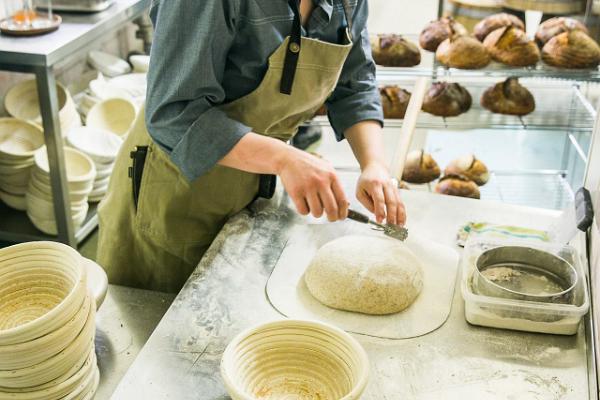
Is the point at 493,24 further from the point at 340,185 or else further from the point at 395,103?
the point at 340,185

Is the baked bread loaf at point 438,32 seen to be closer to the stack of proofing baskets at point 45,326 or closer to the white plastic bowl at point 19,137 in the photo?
the white plastic bowl at point 19,137

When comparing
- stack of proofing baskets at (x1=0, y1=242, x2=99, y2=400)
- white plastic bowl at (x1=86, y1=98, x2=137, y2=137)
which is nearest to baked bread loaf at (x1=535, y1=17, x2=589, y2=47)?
white plastic bowl at (x1=86, y1=98, x2=137, y2=137)

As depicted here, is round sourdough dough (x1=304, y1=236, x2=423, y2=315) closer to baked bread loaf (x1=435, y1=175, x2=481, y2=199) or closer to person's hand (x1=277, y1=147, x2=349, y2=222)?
person's hand (x1=277, y1=147, x2=349, y2=222)

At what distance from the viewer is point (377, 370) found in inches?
43.6

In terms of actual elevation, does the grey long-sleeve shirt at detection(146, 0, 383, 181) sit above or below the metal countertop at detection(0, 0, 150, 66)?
above

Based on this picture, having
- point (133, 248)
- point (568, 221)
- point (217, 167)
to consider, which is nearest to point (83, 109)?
point (133, 248)

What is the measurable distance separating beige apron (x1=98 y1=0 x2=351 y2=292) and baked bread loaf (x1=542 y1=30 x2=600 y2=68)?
1.25m

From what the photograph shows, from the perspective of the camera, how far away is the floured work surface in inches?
48.0

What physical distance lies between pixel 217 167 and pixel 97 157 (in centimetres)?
152

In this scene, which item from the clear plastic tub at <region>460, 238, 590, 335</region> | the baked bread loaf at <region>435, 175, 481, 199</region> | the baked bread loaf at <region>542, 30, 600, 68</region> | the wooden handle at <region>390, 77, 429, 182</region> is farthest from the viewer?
the baked bread loaf at <region>542, 30, 600, 68</region>

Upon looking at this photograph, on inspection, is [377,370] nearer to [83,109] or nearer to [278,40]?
[278,40]

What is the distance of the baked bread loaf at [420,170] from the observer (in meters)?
2.40

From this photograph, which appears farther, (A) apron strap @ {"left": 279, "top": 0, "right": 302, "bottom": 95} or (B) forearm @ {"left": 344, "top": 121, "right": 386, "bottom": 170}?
(B) forearm @ {"left": 344, "top": 121, "right": 386, "bottom": 170}

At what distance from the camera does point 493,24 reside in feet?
8.60
